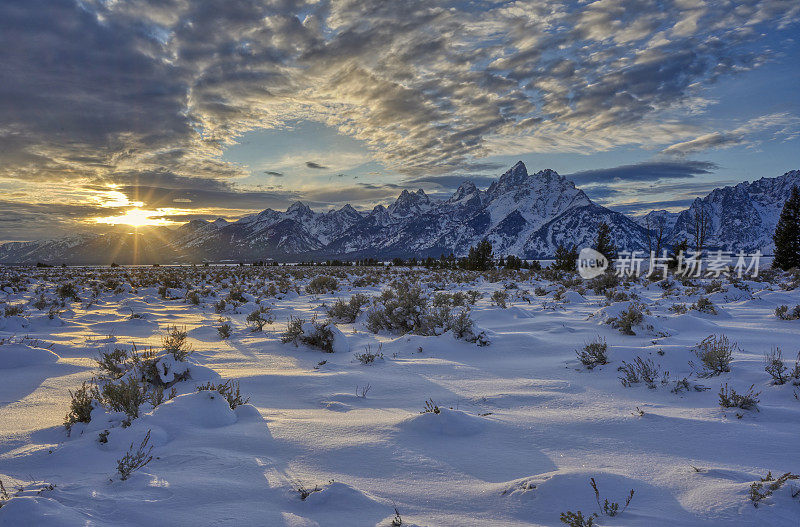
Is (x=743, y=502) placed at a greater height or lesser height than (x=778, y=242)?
lesser

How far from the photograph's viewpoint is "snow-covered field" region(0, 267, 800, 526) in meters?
2.29

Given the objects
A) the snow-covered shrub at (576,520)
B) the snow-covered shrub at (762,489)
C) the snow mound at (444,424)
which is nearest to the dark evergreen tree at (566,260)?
the snow mound at (444,424)

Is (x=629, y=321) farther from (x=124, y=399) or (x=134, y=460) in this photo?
(x=124, y=399)

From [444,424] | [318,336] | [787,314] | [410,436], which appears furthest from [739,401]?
[787,314]

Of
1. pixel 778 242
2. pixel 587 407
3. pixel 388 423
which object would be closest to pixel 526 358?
pixel 587 407

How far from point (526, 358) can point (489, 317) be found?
3852mm

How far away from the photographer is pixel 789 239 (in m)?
40.6

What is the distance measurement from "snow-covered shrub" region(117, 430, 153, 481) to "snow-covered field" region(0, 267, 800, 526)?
0.03 m

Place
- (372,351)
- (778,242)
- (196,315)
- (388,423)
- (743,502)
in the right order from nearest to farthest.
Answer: (743,502) → (388,423) → (372,351) → (196,315) → (778,242)

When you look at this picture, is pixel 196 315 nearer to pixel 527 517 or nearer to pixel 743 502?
pixel 527 517

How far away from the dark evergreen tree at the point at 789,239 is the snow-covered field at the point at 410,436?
150 feet

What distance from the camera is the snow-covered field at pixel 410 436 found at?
229cm

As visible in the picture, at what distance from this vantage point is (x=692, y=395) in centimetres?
425

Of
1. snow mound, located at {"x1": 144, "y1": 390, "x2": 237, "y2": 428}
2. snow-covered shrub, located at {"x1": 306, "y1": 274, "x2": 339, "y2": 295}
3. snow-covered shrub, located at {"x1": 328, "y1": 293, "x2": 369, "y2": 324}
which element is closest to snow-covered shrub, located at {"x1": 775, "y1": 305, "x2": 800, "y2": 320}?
snow-covered shrub, located at {"x1": 328, "y1": 293, "x2": 369, "y2": 324}
